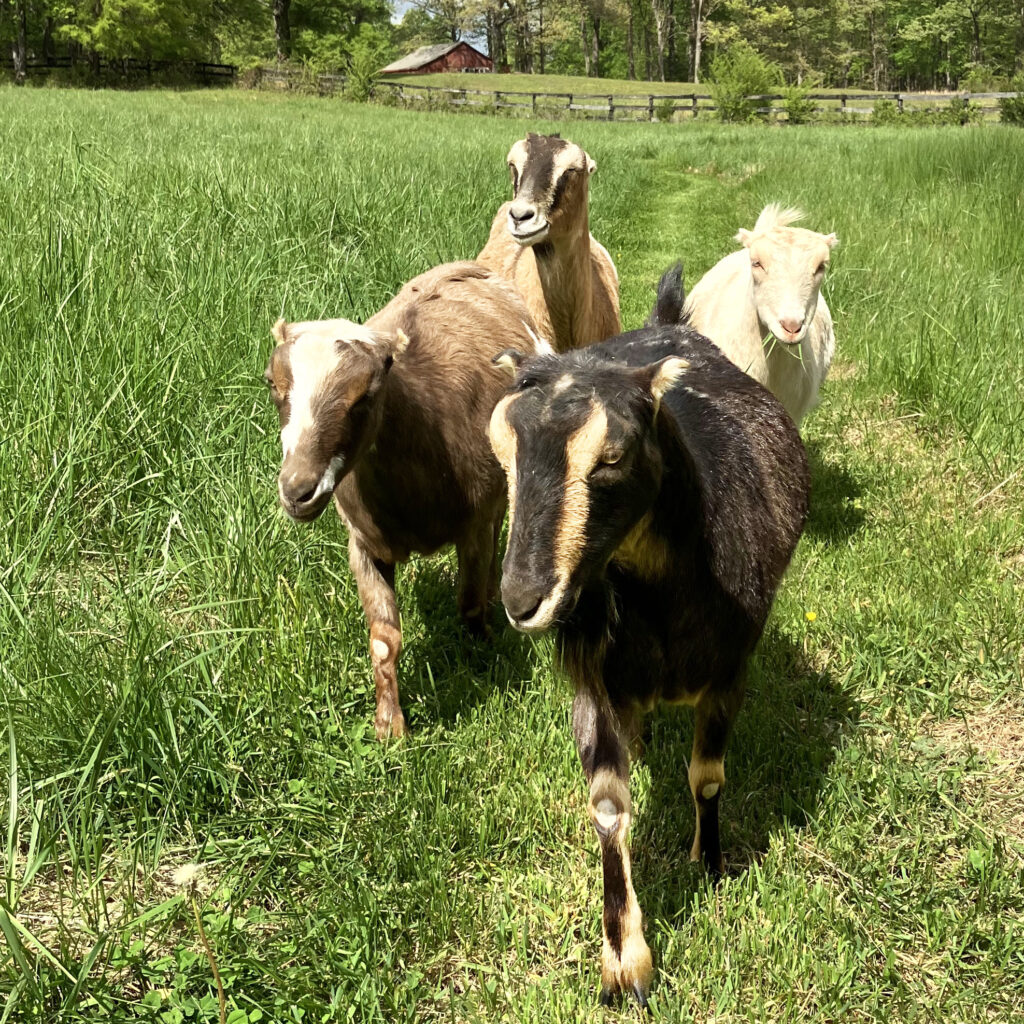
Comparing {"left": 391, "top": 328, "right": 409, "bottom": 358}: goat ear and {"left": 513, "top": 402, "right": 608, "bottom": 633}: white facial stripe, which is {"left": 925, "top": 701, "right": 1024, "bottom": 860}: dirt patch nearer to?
{"left": 513, "top": 402, "right": 608, "bottom": 633}: white facial stripe

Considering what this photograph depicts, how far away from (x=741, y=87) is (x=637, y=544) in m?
44.5

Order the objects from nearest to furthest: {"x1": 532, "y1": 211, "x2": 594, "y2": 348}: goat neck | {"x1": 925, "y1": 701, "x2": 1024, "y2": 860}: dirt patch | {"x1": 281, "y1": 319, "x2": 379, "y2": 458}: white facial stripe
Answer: {"x1": 281, "y1": 319, "x2": 379, "y2": 458}: white facial stripe < {"x1": 925, "y1": 701, "x2": 1024, "y2": 860}: dirt patch < {"x1": 532, "y1": 211, "x2": 594, "y2": 348}: goat neck

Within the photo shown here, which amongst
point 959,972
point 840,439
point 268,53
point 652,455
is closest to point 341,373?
point 652,455

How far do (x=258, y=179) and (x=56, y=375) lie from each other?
4531mm

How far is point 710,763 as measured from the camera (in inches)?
101

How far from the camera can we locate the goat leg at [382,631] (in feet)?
10.5

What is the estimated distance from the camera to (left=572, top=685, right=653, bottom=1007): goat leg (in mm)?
2258

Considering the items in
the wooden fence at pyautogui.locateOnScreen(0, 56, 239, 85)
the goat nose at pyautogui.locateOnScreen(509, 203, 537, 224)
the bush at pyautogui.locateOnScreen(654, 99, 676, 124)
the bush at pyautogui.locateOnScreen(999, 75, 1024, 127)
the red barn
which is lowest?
the goat nose at pyautogui.locateOnScreen(509, 203, 537, 224)

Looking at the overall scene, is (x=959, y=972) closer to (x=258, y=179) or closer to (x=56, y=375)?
(x=56, y=375)

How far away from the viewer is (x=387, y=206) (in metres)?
7.60

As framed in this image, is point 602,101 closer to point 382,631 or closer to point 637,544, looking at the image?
point 382,631

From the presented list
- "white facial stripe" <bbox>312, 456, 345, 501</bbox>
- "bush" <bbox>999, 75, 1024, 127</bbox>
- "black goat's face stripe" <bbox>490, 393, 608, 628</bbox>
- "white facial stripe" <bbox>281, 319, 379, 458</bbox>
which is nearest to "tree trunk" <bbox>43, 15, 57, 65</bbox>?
"bush" <bbox>999, 75, 1024, 127</bbox>

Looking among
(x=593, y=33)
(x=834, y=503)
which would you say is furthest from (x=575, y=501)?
(x=593, y=33)

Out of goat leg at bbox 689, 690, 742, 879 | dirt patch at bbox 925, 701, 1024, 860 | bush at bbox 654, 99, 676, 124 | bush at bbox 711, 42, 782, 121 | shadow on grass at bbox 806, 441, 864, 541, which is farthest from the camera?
bush at bbox 654, 99, 676, 124
